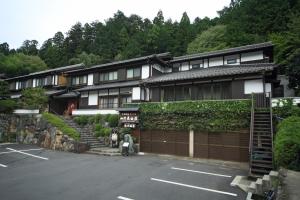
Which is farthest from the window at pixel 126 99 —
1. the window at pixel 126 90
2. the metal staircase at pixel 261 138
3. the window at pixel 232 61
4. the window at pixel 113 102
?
the metal staircase at pixel 261 138

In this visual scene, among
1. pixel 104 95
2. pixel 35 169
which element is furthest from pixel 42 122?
pixel 35 169

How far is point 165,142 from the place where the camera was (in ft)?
66.9

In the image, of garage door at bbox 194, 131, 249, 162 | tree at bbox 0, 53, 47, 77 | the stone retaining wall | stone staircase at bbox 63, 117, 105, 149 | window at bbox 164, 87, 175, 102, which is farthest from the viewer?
tree at bbox 0, 53, 47, 77

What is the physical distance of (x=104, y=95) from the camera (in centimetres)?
2831

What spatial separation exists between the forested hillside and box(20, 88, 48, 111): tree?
23.6 meters

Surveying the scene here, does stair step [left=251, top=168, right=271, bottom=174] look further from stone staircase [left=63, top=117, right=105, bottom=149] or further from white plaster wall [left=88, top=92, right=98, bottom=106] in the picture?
white plaster wall [left=88, top=92, right=98, bottom=106]

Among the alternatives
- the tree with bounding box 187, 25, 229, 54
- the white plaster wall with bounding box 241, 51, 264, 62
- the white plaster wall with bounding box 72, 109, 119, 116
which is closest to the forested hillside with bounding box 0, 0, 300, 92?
the tree with bounding box 187, 25, 229, 54

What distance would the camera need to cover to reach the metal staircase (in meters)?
12.9

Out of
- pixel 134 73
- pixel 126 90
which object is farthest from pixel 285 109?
pixel 134 73

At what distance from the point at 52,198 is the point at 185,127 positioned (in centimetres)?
1235

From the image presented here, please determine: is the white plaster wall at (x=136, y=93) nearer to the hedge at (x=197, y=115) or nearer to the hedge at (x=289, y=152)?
the hedge at (x=197, y=115)

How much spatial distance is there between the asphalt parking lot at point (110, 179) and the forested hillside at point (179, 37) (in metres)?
16.6

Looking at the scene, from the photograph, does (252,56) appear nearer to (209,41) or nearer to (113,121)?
(113,121)

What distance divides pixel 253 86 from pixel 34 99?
24734 millimetres
